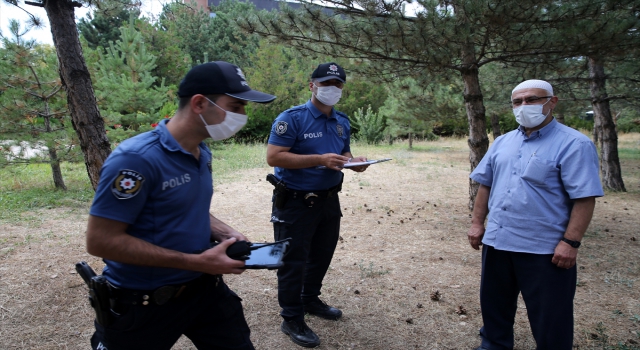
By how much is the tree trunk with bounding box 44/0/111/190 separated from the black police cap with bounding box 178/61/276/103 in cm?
234

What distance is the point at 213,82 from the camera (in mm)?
1820

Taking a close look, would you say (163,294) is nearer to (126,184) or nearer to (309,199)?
(126,184)

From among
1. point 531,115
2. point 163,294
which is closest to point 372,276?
point 531,115

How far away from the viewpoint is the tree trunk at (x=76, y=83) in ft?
11.9

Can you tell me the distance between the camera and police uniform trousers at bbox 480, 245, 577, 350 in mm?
2615

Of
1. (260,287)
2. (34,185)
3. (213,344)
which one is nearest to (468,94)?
(260,287)

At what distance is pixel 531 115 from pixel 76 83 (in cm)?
355

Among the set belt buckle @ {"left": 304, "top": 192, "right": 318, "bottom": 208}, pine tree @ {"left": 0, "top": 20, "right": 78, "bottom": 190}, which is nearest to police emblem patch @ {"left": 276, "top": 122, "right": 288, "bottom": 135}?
belt buckle @ {"left": 304, "top": 192, "right": 318, "bottom": 208}

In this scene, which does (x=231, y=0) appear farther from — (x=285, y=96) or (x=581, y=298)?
(x=581, y=298)

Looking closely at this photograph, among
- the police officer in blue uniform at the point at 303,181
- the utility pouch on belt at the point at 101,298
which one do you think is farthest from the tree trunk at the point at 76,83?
the utility pouch on belt at the point at 101,298

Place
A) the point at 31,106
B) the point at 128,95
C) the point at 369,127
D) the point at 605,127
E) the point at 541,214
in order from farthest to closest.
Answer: the point at 369,127 < the point at 128,95 < the point at 605,127 < the point at 31,106 < the point at 541,214

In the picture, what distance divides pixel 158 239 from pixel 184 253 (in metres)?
0.12

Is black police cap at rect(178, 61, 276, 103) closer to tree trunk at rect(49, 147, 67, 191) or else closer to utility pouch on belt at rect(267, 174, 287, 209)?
utility pouch on belt at rect(267, 174, 287, 209)

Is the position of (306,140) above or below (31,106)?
below
